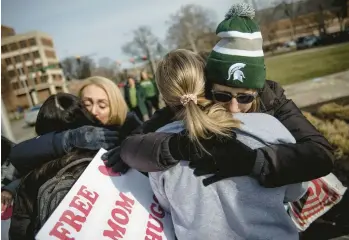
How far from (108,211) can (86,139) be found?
41 cm

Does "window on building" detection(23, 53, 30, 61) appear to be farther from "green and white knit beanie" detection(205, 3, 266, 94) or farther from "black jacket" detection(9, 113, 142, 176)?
"green and white knit beanie" detection(205, 3, 266, 94)

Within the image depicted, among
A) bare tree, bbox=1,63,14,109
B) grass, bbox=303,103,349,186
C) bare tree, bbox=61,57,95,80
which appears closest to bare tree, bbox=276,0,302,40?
bare tree, bbox=61,57,95,80

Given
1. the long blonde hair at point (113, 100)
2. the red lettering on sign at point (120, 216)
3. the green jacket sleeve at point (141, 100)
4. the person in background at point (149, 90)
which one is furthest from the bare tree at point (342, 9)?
the red lettering on sign at point (120, 216)

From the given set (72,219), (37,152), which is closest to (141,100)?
(37,152)

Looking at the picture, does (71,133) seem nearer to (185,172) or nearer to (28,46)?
(185,172)

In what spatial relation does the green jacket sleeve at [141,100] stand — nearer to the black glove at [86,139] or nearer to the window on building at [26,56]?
the black glove at [86,139]

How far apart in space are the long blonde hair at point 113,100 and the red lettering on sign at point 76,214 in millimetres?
873

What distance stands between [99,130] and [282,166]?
0.98 metres

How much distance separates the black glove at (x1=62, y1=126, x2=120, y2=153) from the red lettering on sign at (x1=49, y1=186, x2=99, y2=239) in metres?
0.28

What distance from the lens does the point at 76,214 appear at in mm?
1266

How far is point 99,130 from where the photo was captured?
165cm

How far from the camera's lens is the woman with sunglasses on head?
105 centimetres

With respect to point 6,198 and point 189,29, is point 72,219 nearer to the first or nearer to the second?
point 6,198

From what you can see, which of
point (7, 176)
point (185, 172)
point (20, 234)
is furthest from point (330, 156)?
point (7, 176)
